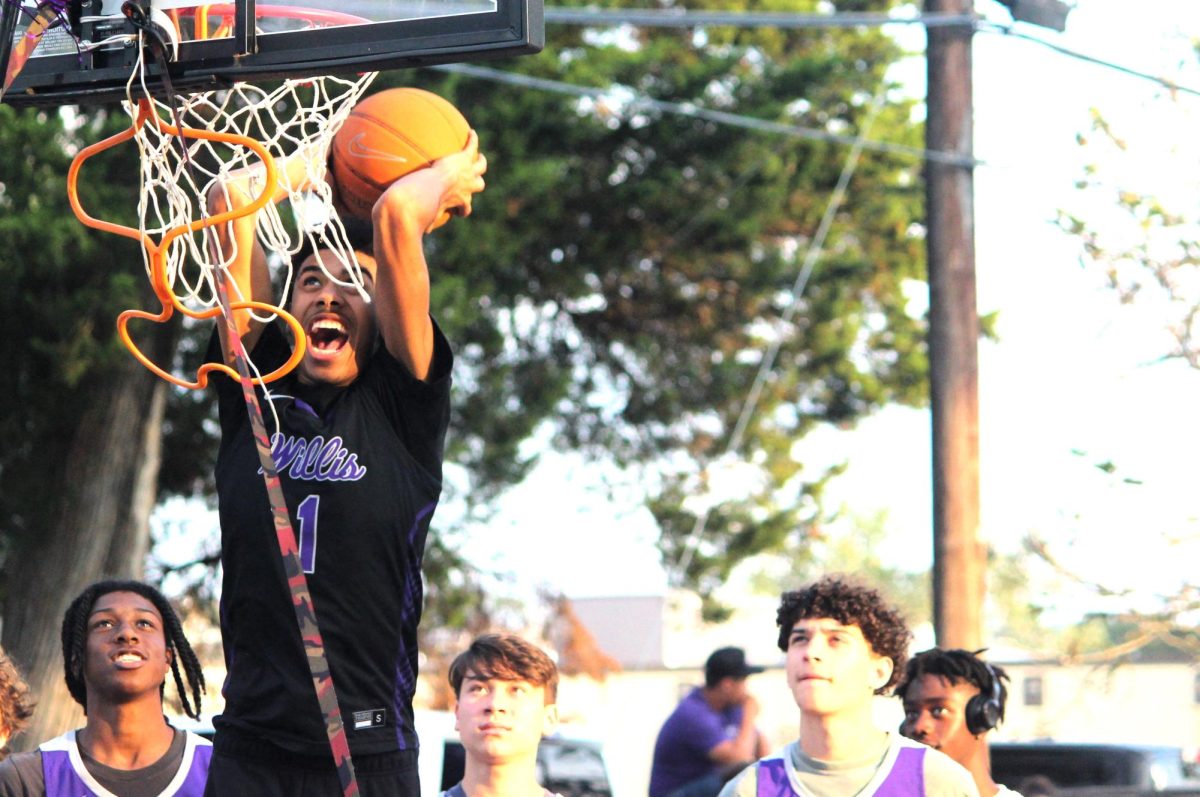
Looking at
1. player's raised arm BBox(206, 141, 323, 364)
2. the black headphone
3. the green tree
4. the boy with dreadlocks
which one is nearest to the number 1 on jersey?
player's raised arm BBox(206, 141, 323, 364)

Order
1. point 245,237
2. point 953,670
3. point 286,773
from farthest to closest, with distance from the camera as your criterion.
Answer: point 953,670, point 245,237, point 286,773

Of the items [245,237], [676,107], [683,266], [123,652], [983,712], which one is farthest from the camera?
[683,266]

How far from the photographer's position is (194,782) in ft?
15.4

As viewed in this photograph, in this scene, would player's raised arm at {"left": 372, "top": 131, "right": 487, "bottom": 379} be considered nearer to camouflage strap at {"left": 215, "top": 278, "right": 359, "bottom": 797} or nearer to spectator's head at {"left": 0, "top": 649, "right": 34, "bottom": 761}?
camouflage strap at {"left": 215, "top": 278, "right": 359, "bottom": 797}

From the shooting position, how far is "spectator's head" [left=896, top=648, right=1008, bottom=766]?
5.52m

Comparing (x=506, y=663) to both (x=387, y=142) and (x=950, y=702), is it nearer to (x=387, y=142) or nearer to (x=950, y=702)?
(x=387, y=142)

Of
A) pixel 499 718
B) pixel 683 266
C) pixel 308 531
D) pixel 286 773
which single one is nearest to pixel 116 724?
pixel 499 718

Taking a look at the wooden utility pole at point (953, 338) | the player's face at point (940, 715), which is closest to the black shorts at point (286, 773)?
the player's face at point (940, 715)

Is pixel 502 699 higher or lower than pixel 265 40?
lower

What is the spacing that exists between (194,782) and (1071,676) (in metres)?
41.6

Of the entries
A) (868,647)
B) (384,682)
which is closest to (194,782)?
(384,682)

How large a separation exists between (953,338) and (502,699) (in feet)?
20.3

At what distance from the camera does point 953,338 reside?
1028 centimetres

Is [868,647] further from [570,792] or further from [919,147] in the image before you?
[919,147]
